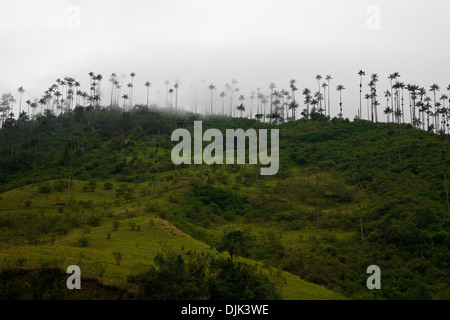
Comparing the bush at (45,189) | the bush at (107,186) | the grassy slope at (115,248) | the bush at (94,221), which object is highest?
the bush at (107,186)

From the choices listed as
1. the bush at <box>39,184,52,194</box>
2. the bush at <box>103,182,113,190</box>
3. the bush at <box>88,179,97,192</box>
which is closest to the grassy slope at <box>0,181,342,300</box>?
the bush at <box>39,184,52,194</box>

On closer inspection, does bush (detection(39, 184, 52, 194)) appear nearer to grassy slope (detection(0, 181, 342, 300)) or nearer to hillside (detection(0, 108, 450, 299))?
hillside (detection(0, 108, 450, 299))

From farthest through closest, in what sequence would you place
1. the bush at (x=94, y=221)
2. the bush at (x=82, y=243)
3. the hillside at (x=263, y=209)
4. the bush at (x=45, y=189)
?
the bush at (x=45, y=189) < the bush at (x=94, y=221) < the bush at (x=82, y=243) < the hillside at (x=263, y=209)

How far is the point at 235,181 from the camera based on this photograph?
72.1 meters

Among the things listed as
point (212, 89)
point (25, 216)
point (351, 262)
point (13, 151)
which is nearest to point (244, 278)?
point (351, 262)

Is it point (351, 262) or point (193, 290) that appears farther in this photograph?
point (351, 262)

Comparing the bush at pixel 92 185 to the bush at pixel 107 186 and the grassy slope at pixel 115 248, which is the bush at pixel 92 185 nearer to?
the bush at pixel 107 186

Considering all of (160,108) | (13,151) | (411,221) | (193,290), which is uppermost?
(160,108)

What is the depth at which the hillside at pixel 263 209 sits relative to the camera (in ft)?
102

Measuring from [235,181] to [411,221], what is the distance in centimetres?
3711

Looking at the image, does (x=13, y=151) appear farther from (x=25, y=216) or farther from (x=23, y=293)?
(x=23, y=293)

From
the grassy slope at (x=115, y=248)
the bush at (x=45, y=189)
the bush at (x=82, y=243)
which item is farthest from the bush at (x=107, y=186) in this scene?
the bush at (x=82, y=243)

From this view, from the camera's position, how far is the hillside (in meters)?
31.0

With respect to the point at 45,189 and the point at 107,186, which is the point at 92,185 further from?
the point at 45,189
